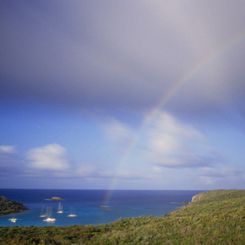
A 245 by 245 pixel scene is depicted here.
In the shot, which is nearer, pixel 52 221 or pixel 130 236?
pixel 130 236

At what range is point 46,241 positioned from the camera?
22.1 metres

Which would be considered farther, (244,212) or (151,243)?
(244,212)

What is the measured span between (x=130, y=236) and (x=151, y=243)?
368cm

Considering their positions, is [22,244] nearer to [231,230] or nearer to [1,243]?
[1,243]

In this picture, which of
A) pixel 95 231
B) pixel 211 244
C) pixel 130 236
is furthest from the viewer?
pixel 95 231

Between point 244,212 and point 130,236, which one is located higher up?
point 244,212

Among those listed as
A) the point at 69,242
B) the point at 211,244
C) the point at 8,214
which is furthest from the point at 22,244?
the point at 8,214

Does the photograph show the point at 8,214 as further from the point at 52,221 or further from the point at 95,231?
the point at 95,231

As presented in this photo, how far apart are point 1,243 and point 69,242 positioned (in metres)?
4.92

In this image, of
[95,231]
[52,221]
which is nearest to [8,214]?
[52,221]

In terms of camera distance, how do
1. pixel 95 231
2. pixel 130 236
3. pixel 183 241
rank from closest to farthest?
pixel 183 241 → pixel 130 236 → pixel 95 231

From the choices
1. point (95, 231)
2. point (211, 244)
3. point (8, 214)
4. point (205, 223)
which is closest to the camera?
point (211, 244)

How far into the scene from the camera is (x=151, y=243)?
21.0m

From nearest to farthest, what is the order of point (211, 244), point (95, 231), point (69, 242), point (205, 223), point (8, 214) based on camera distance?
point (211, 244) → point (69, 242) → point (205, 223) → point (95, 231) → point (8, 214)
